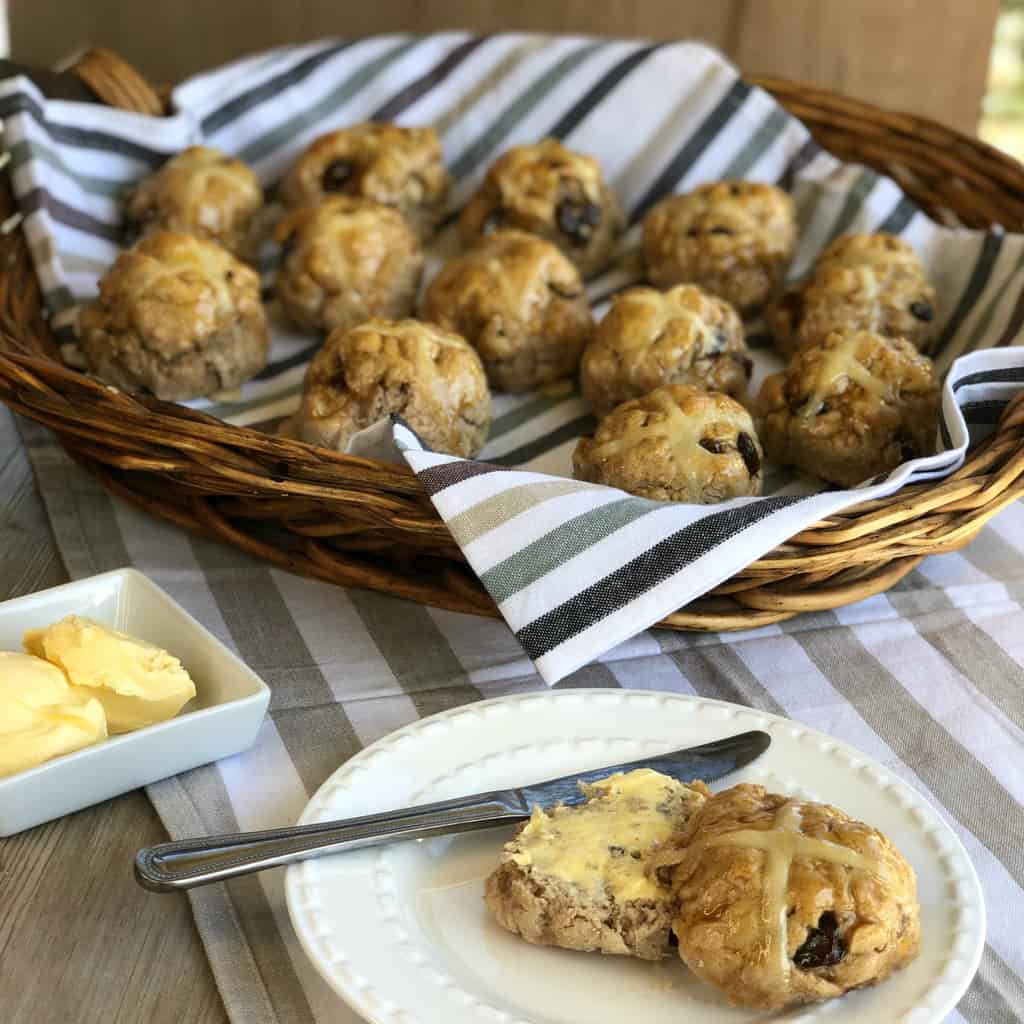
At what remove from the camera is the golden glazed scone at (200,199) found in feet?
6.02

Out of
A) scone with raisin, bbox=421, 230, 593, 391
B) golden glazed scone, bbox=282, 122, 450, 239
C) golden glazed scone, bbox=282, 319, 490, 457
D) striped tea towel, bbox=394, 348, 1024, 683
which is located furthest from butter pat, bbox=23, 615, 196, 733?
golden glazed scone, bbox=282, 122, 450, 239

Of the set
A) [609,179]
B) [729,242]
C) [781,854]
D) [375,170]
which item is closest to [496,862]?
[781,854]

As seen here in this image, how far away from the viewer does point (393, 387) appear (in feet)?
4.63

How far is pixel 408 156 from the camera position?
1954 mm

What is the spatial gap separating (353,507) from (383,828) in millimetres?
374

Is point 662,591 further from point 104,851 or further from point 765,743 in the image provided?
point 104,851

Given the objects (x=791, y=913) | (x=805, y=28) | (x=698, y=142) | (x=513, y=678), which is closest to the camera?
(x=791, y=913)

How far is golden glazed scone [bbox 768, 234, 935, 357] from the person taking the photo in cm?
167

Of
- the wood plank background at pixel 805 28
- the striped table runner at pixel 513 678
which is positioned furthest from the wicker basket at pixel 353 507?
the wood plank background at pixel 805 28

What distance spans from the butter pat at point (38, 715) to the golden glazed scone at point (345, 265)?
0.83 m

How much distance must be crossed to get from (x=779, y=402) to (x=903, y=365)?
141 mm

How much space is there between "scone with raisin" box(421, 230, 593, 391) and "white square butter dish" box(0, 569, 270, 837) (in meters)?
0.63

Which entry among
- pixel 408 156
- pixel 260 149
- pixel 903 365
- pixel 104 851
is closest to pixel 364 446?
pixel 104 851

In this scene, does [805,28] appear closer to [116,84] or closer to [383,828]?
[116,84]
